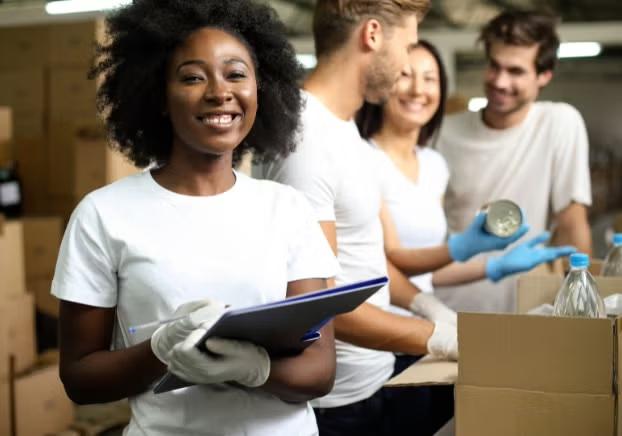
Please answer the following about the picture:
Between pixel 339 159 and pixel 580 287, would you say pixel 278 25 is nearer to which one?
pixel 339 159

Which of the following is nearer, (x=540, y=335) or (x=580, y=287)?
(x=540, y=335)

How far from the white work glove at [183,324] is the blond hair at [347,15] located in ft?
3.00

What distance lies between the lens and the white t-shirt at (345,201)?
66.8 inches

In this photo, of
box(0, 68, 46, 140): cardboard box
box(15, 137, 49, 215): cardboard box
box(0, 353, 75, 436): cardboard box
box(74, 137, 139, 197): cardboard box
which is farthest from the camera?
box(15, 137, 49, 215): cardboard box

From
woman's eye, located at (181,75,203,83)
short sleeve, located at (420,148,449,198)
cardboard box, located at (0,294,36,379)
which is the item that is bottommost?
cardboard box, located at (0,294,36,379)

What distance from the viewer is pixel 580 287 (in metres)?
1.47

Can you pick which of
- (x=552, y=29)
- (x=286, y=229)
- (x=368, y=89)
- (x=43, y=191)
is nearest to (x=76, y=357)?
(x=286, y=229)

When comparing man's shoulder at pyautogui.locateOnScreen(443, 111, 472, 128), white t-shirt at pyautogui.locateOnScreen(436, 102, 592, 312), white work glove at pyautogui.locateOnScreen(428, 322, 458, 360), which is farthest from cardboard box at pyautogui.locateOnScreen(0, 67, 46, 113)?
white work glove at pyautogui.locateOnScreen(428, 322, 458, 360)

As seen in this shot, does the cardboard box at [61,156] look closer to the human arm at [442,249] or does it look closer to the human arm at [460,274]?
the human arm at [460,274]

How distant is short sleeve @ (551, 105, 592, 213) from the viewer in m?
2.72

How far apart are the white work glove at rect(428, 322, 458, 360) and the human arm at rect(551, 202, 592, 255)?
1132 mm

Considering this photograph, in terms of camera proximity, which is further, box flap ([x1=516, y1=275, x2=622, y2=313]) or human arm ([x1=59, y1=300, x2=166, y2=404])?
box flap ([x1=516, y1=275, x2=622, y2=313])

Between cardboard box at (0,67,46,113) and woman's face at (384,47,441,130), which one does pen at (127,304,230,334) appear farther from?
cardboard box at (0,67,46,113)

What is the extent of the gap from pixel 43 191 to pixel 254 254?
3430 mm
